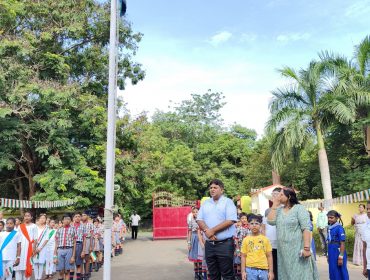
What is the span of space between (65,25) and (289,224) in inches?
704

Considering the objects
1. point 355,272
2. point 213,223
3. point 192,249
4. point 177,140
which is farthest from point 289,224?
point 177,140

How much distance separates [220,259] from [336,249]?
10.3 ft

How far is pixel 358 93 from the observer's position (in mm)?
16812

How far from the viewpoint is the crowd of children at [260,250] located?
563 cm

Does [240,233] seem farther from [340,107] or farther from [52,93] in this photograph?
[52,93]

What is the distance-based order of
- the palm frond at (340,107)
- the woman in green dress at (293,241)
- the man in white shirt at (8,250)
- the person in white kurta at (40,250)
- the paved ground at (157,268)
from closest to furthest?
the woman in green dress at (293,241), the man in white shirt at (8,250), the person in white kurta at (40,250), the paved ground at (157,268), the palm frond at (340,107)

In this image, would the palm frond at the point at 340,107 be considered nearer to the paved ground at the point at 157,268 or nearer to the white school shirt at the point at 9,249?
the paved ground at the point at 157,268

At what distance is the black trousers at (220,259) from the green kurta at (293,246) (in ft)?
2.06

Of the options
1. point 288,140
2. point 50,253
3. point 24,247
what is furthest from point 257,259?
point 288,140

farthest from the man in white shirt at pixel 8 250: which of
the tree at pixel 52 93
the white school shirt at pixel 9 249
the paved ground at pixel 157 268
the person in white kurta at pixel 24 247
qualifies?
the tree at pixel 52 93

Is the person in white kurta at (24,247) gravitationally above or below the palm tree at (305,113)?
below

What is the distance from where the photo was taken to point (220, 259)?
16.7 feet

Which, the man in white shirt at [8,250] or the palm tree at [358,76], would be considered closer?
the man in white shirt at [8,250]

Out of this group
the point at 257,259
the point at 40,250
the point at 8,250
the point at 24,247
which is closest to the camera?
the point at 257,259
